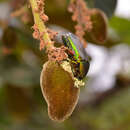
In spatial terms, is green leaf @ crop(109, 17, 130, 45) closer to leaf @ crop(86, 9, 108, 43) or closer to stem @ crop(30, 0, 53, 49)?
leaf @ crop(86, 9, 108, 43)

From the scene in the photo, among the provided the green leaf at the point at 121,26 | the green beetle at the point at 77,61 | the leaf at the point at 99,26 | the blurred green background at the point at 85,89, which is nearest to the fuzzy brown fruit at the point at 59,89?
Answer: the green beetle at the point at 77,61

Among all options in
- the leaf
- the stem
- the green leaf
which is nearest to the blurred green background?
the green leaf

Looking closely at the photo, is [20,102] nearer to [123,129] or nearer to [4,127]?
[4,127]

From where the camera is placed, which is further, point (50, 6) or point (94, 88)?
point (94, 88)

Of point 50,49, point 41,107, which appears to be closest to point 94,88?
point 41,107

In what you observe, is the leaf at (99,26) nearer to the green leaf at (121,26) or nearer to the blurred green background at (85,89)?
the blurred green background at (85,89)

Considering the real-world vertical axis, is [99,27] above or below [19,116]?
above
